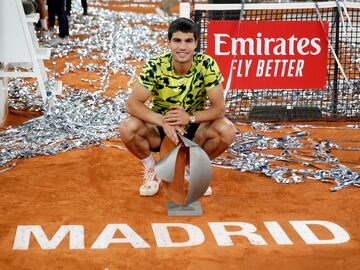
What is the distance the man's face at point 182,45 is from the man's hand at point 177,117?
345mm

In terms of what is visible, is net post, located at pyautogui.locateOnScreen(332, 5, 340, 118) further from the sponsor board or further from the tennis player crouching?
the tennis player crouching

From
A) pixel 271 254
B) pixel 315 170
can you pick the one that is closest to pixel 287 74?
pixel 315 170

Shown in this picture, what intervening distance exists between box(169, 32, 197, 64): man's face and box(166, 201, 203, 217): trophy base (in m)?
1.02

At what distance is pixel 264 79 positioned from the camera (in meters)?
7.19

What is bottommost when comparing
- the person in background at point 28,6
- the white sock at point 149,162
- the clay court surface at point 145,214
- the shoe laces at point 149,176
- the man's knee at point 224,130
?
the clay court surface at point 145,214

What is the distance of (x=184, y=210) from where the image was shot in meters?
4.84

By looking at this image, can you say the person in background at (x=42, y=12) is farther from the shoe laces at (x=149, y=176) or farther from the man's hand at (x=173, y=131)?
the man's hand at (x=173, y=131)

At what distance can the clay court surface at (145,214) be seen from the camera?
161 inches

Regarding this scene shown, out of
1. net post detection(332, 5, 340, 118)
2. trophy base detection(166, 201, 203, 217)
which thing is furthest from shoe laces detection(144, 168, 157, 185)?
net post detection(332, 5, 340, 118)

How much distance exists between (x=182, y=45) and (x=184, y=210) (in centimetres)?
114

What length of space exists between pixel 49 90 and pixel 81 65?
284 centimetres

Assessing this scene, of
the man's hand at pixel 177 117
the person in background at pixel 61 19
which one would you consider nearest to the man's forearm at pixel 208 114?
the man's hand at pixel 177 117

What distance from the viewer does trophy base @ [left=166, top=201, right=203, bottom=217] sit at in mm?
4793

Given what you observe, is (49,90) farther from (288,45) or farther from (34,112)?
(288,45)
